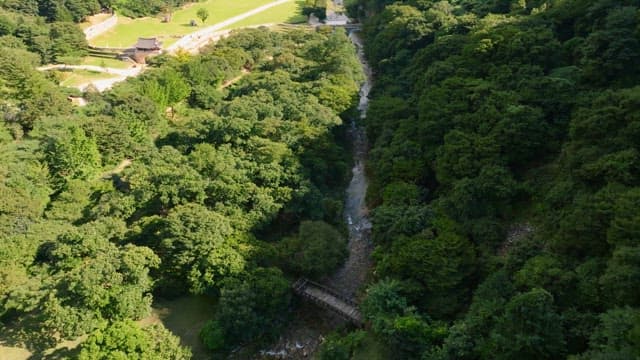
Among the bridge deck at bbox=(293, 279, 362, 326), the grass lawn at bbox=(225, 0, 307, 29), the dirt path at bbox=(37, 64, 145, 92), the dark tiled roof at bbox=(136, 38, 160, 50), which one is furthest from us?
the grass lawn at bbox=(225, 0, 307, 29)

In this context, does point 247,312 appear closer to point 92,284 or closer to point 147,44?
point 92,284

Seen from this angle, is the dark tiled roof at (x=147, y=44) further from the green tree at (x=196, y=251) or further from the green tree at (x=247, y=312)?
the green tree at (x=247, y=312)

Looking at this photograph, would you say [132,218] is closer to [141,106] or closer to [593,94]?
[141,106]

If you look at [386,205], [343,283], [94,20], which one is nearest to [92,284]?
[343,283]

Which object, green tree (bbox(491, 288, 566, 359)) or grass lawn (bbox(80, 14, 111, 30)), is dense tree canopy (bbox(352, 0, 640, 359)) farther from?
grass lawn (bbox(80, 14, 111, 30))

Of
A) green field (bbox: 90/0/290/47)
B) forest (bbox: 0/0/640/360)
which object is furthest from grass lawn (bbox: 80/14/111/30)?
forest (bbox: 0/0/640/360)

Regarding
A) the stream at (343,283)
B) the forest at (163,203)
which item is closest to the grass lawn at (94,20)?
the forest at (163,203)

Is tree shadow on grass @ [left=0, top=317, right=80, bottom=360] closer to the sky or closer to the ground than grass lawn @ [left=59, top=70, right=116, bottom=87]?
closer to the ground
